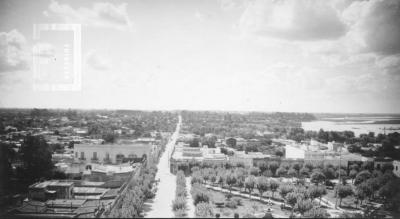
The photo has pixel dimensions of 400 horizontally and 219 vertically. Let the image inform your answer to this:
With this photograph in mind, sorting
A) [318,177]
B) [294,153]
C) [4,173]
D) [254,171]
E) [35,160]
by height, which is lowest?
[318,177]

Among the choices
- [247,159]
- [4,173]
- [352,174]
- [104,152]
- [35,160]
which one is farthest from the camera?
[247,159]

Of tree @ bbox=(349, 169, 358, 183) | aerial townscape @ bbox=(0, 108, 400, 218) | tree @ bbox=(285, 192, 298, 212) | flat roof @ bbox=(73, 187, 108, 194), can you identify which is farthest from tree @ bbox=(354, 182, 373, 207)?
flat roof @ bbox=(73, 187, 108, 194)

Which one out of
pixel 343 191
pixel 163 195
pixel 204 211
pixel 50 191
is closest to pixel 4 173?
pixel 50 191

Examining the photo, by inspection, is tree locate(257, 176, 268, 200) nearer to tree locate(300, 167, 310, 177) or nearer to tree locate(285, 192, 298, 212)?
tree locate(285, 192, 298, 212)

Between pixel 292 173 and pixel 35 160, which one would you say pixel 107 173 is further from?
pixel 292 173

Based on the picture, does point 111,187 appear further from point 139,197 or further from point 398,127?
point 398,127

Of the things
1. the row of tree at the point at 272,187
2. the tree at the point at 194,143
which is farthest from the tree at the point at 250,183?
the tree at the point at 194,143
